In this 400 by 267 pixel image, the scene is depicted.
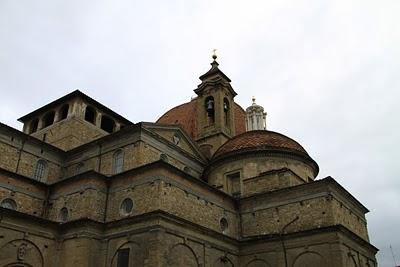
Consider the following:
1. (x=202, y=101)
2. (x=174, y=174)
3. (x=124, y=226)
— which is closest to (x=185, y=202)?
(x=174, y=174)

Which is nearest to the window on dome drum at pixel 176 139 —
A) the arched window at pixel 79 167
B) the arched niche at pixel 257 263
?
the arched window at pixel 79 167

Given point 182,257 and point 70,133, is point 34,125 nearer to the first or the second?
point 70,133

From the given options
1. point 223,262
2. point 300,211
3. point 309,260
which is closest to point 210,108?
point 300,211

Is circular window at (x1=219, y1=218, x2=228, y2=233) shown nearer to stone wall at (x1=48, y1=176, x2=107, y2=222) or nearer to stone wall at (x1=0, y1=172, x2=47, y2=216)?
stone wall at (x1=48, y1=176, x2=107, y2=222)

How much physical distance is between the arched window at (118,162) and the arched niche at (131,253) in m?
6.11

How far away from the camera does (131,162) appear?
25328 mm

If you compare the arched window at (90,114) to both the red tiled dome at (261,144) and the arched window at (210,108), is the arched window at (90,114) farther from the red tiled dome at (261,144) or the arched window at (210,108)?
the red tiled dome at (261,144)

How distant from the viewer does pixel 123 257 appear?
67.5 feet

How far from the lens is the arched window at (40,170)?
2670 centimetres

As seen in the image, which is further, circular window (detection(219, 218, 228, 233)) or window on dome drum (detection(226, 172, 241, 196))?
window on dome drum (detection(226, 172, 241, 196))

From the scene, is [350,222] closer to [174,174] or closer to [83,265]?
[174,174]

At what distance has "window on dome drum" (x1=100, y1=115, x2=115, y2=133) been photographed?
33781mm

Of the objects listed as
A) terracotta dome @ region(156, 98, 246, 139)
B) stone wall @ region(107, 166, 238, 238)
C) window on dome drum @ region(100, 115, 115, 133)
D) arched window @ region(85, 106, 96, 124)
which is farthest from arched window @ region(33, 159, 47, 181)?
terracotta dome @ region(156, 98, 246, 139)

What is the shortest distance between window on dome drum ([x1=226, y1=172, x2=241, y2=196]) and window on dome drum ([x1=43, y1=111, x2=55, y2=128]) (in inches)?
607
